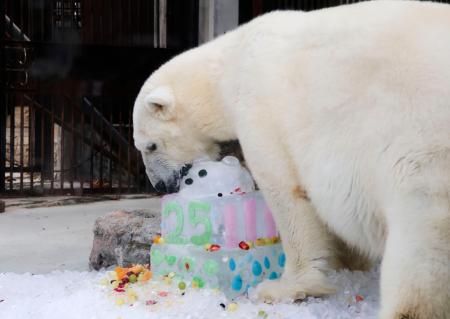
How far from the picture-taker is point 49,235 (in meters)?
5.10

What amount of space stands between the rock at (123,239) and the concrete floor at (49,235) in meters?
0.26

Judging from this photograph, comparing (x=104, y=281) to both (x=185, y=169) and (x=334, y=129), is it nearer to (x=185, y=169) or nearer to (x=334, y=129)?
(x=185, y=169)

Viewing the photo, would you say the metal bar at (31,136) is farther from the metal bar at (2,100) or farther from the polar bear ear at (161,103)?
the polar bear ear at (161,103)

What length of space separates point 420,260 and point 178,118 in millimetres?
1601

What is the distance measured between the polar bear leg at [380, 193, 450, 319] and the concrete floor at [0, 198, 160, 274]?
2.43 meters

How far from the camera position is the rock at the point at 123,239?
368 cm

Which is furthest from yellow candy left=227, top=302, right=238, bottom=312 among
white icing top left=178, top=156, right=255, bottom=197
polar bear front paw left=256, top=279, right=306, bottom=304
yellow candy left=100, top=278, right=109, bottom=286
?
yellow candy left=100, top=278, right=109, bottom=286

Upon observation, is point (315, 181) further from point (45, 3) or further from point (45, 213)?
point (45, 3)

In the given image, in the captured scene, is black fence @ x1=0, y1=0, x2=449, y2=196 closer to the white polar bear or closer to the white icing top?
the white polar bear

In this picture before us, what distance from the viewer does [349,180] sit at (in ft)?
7.65

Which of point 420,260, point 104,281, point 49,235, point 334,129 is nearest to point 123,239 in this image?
point 104,281

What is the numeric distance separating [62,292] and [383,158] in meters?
1.89

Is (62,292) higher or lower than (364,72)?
lower

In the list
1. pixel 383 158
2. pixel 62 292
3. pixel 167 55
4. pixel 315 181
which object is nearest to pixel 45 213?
pixel 167 55
